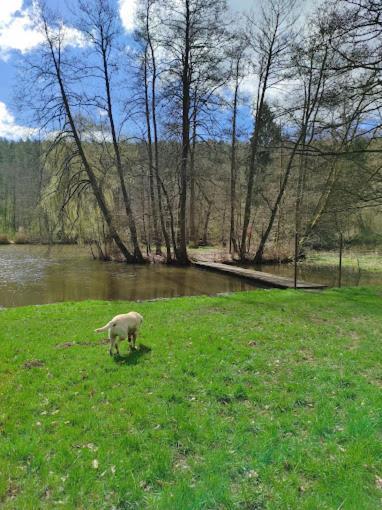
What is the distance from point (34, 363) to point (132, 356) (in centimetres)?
145

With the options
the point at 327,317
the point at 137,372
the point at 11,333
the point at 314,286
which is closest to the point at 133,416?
the point at 137,372

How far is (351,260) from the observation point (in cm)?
2255

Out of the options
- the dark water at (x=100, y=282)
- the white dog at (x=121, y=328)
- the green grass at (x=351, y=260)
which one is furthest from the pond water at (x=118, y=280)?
the white dog at (x=121, y=328)

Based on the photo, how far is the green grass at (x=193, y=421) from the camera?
273 centimetres

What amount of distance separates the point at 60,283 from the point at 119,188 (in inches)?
375

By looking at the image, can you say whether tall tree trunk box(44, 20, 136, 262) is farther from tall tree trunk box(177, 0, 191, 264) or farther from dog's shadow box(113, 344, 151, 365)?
dog's shadow box(113, 344, 151, 365)

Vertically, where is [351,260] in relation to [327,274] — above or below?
above

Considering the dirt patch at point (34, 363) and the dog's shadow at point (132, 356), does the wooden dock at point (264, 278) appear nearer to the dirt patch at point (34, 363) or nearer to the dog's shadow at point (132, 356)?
the dog's shadow at point (132, 356)

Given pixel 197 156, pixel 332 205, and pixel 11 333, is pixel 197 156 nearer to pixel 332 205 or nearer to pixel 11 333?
pixel 332 205

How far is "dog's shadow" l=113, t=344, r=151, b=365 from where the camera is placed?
527 centimetres

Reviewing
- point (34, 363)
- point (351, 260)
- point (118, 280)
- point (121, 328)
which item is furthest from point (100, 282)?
point (351, 260)

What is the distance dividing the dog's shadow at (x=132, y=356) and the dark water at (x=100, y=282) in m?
6.77

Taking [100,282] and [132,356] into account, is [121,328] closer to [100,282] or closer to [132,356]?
[132,356]

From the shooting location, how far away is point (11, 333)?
6.97 meters
